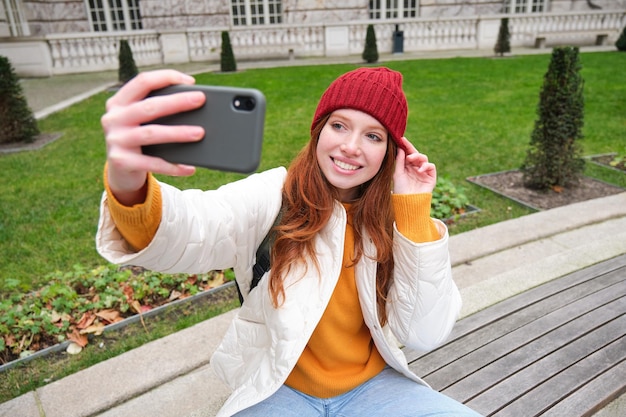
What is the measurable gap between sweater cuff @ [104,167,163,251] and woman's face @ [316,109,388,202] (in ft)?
2.37

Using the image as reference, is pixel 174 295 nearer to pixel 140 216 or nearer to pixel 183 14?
pixel 140 216

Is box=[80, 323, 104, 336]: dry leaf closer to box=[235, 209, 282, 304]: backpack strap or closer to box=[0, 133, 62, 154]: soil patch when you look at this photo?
box=[235, 209, 282, 304]: backpack strap

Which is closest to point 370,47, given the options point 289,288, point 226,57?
point 226,57

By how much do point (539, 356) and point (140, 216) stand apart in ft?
6.76

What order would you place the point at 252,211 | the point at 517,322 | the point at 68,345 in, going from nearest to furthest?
the point at 252,211, the point at 517,322, the point at 68,345

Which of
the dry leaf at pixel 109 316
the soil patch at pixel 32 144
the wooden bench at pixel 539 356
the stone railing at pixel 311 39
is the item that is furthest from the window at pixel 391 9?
the dry leaf at pixel 109 316

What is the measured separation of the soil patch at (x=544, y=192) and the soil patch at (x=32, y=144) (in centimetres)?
665

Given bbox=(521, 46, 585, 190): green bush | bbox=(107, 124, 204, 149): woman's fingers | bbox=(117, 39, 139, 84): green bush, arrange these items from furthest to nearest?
1. bbox=(117, 39, 139, 84): green bush
2. bbox=(521, 46, 585, 190): green bush
3. bbox=(107, 124, 204, 149): woman's fingers

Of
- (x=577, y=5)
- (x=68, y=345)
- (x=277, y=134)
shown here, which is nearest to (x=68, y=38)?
(x=277, y=134)

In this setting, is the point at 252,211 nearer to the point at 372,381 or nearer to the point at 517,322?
the point at 372,381

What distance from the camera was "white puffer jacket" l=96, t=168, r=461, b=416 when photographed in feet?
5.36

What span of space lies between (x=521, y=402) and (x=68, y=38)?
61.9ft

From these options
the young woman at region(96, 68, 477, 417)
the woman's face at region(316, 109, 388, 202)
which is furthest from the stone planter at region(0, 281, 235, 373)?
the woman's face at region(316, 109, 388, 202)

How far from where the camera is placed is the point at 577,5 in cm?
2250
